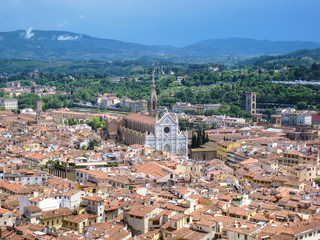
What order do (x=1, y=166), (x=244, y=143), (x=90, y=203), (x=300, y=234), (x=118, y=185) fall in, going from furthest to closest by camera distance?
(x=244, y=143) → (x=1, y=166) → (x=118, y=185) → (x=90, y=203) → (x=300, y=234)

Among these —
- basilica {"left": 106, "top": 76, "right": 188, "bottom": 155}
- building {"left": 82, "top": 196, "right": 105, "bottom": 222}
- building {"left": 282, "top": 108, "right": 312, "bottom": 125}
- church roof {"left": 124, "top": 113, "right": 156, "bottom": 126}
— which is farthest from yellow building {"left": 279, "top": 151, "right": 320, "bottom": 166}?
building {"left": 282, "top": 108, "right": 312, "bottom": 125}

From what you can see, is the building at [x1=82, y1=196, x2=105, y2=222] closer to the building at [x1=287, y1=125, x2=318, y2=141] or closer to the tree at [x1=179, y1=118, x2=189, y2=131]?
the building at [x1=287, y1=125, x2=318, y2=141]

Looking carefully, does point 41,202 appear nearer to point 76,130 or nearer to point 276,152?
point 276,152

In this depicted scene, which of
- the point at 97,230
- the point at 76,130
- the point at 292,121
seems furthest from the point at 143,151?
the point at 292,121

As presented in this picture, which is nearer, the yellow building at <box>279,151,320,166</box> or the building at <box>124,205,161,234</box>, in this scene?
the building at <box>124,205,161,234</box>

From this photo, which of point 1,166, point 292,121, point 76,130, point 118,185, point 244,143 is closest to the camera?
point 118,185

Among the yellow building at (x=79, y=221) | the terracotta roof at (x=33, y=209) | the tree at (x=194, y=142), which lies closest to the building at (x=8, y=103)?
the tree at (x=194, y=142)

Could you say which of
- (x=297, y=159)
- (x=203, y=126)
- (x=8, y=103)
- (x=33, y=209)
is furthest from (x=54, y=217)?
(x=8, y=103)
